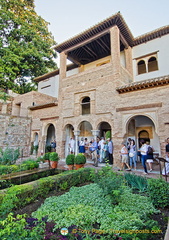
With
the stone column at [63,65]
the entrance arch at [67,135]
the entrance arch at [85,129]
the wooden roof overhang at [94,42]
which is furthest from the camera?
the entrance arch at [85,129]

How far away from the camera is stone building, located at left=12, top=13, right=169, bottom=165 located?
8539 mm

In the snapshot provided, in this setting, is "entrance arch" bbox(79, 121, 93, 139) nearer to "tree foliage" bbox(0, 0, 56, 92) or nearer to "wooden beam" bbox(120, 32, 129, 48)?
"wooden beam" bbox(120, 32, 129, 48)

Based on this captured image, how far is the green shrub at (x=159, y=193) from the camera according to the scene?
3.72 metres

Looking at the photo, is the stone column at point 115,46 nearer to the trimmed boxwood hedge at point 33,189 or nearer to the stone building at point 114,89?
the stone building at point 114,89

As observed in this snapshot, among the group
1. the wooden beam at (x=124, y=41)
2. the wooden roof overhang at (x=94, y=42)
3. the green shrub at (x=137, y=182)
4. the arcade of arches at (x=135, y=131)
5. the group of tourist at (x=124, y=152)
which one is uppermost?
the wooden roof overhang at (x=94, y=42)

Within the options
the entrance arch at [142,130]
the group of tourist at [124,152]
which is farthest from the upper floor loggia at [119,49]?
the group of tourist at [124,152]

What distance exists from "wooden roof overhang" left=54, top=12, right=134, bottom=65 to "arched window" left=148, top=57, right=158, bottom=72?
96.8 inches

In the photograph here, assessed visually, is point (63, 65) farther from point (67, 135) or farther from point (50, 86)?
point (67, 135)

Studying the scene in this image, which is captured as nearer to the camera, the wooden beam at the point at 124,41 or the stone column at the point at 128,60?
the wooden beam at the point at 124,41

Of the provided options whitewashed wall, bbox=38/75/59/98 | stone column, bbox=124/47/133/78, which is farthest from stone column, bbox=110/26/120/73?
whitewashed wall, bbox=38/75/59/98

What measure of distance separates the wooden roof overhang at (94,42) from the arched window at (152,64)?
2.46 metres

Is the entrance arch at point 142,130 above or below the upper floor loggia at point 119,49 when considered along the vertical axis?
below

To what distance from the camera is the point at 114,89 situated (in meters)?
9.84

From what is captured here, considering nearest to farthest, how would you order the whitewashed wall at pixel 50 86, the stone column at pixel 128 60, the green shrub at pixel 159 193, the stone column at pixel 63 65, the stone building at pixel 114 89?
the green shrub at pixel 159 193 → the stone building at pixel 114 89 → the stone column at pixel 128 60 → the stone column at pixel 63 65 → the whitewashed wall at pixel 50 86
